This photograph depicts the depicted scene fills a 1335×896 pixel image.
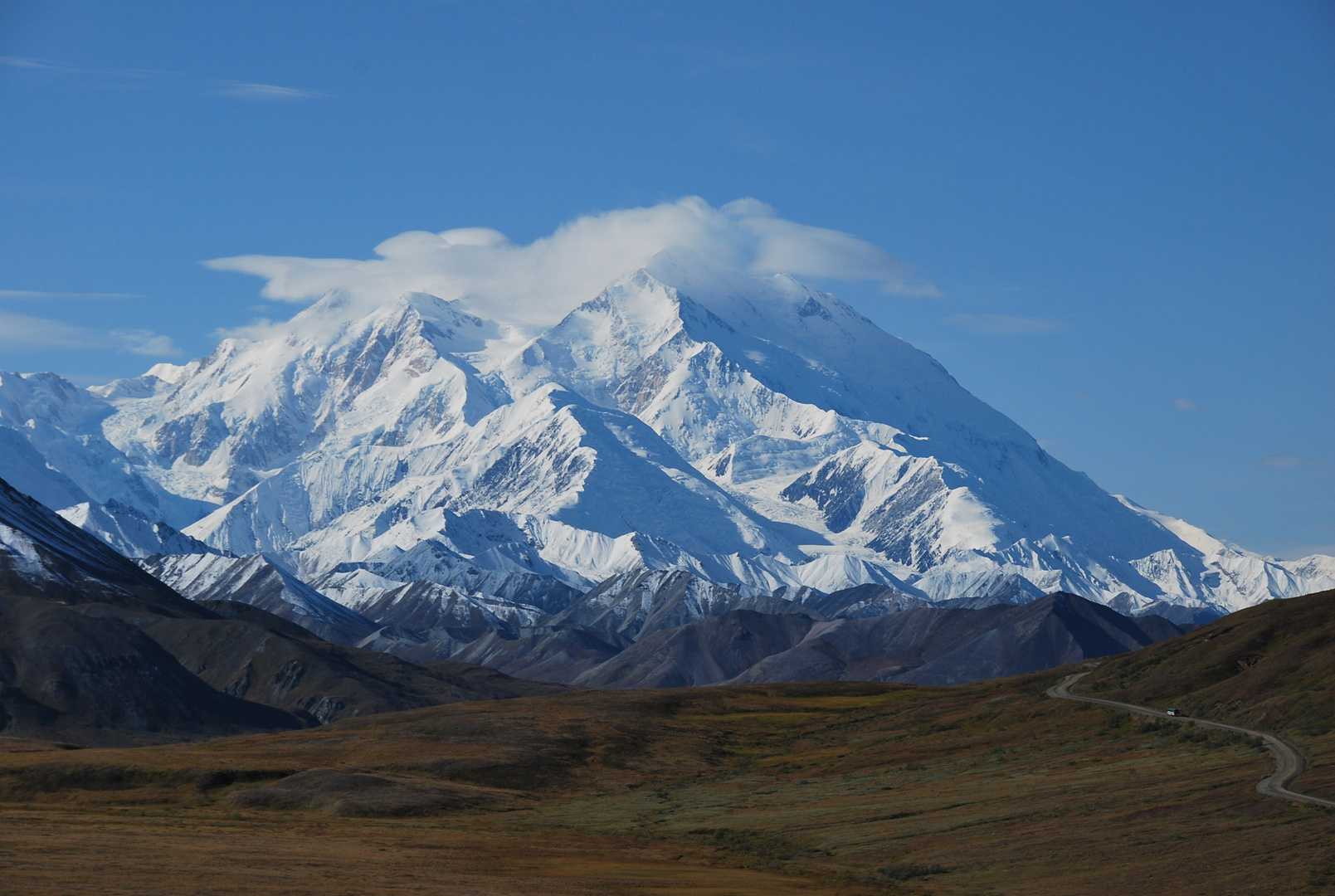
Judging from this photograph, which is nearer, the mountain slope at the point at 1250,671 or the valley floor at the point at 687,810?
the valley floor at the point at 687,810

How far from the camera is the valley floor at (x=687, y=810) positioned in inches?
2516

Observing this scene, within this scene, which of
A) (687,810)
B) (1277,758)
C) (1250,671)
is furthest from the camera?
(1250,671)

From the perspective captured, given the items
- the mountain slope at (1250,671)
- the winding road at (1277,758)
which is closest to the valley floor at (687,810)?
the winding road at (1277,758)

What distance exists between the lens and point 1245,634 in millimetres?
117938

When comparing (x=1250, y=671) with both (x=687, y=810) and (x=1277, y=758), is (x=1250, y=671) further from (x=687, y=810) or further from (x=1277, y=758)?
(x=687, y=810)

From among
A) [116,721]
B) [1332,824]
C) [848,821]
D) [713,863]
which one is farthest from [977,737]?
[116,721]

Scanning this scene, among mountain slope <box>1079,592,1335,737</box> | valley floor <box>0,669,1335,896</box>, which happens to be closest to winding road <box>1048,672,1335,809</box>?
valley floor <box>0,669,1335,896</box>

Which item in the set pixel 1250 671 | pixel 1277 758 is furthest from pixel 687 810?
pixel 1250 671

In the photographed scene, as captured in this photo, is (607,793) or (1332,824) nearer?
(1332,824)

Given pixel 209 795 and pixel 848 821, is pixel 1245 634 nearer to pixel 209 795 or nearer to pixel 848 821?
pixel 848 821

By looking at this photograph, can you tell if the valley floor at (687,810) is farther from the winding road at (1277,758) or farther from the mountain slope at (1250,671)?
the mountain slope at (1250,671)

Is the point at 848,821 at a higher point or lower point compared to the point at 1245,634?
lower

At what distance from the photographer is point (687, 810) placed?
98.5m

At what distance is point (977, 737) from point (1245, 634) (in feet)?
72.8
